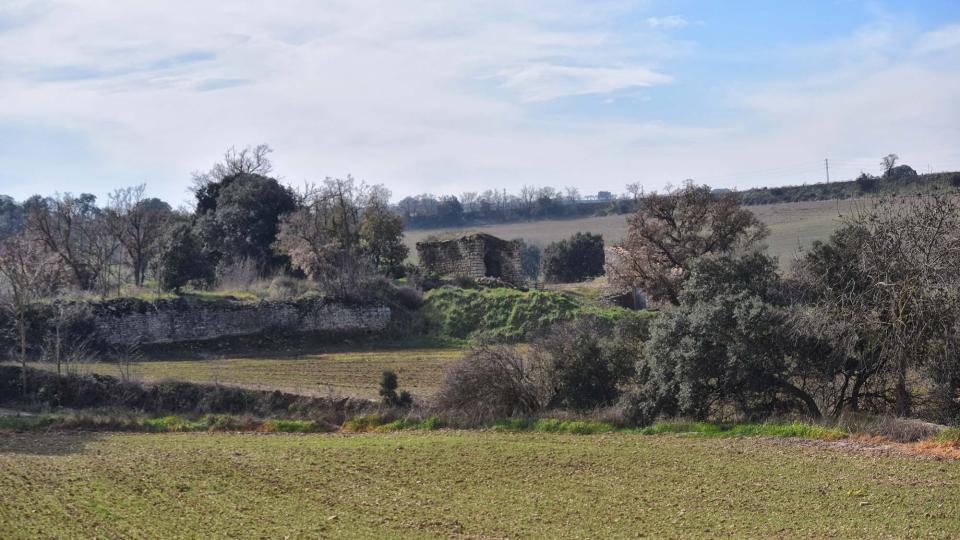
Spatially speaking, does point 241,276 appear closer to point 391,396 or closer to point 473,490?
point 391,396

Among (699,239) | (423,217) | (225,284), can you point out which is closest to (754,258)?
(699,239)

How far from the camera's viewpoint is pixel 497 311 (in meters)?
45.1

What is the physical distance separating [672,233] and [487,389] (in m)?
17.4

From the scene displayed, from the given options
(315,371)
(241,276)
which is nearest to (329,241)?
(241,276)

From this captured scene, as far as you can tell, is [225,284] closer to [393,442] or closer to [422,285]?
[422,285]

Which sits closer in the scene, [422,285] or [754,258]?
[754,258]

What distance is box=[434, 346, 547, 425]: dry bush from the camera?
26.8 metres

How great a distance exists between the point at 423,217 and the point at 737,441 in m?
86.5

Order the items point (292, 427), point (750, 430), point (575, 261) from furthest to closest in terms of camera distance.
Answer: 1. point (575, 261)
2. point (292, 427)
3. point (750, 430)

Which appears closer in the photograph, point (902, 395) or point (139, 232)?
point (902, 395)

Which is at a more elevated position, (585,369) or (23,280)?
(23,280)

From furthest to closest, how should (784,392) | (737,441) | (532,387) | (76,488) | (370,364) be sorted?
(370,364) < (532,387) < (784,392) < (737,441) < (76,488)

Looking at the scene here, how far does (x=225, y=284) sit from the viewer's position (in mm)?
48125

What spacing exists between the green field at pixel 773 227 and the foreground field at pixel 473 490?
21.7m
